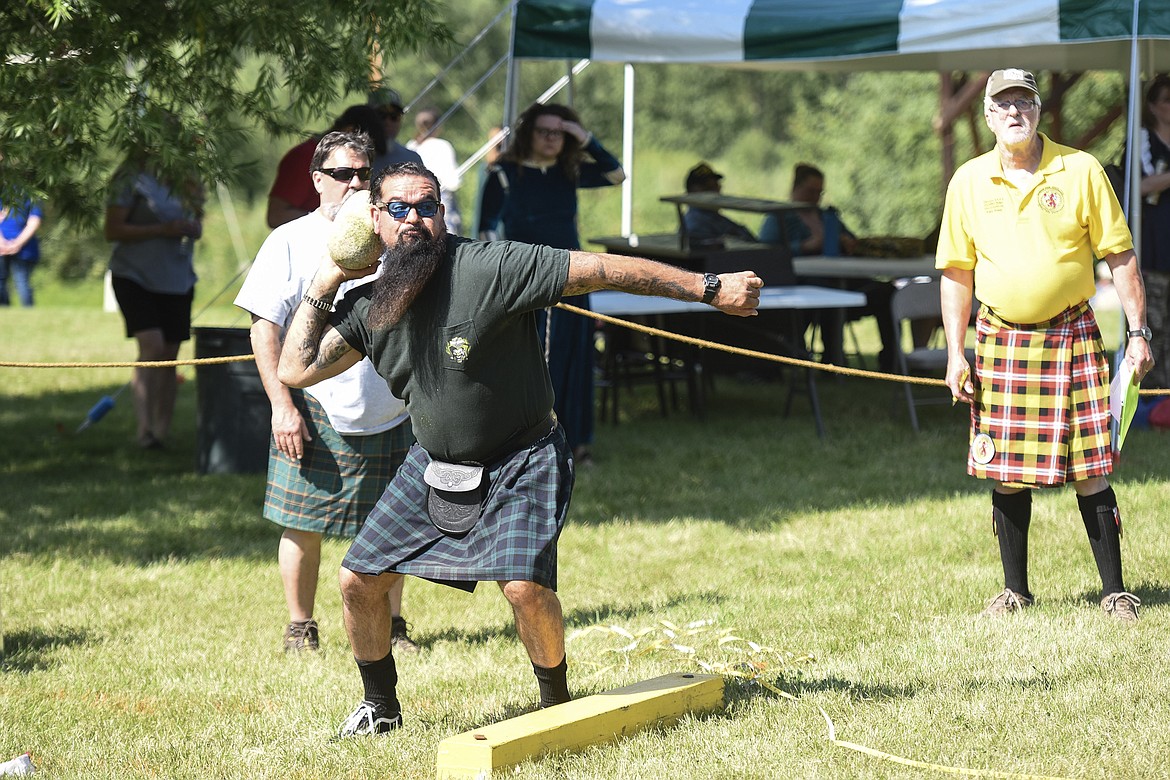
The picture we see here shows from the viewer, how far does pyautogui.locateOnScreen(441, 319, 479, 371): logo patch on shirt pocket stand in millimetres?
3426

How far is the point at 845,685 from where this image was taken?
4.14 m

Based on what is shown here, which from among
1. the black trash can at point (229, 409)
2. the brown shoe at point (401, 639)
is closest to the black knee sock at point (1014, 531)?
the brown shoe at point (401, 639)

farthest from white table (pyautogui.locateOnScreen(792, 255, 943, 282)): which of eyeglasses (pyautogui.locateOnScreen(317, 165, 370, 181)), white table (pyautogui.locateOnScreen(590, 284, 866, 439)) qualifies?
eyeglasses (pyautogui.locateOnScreen(317, 165, 370, 181))

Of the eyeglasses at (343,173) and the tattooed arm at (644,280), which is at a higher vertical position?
the eyeglasses at (343,173)

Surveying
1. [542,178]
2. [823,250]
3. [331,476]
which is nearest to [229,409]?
[542,178]

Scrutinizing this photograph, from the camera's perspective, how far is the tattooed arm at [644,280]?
134 inches

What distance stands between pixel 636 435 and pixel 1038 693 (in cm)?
529

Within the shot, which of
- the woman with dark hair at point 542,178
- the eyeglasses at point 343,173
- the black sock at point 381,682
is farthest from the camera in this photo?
the woman with dark hair at point 542,178

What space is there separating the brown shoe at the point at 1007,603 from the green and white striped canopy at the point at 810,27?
132 inches

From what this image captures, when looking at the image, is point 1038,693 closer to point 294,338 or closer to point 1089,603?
point 1089,603

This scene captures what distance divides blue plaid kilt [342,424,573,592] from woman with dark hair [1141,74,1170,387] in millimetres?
5461

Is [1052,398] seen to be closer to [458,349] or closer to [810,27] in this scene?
[458,349]

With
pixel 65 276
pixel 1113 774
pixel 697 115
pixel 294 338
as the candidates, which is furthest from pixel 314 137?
pixel 697 115

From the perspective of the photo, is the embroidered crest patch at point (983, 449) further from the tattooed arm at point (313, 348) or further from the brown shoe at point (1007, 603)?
the tattooed arm at point (313, 348)
